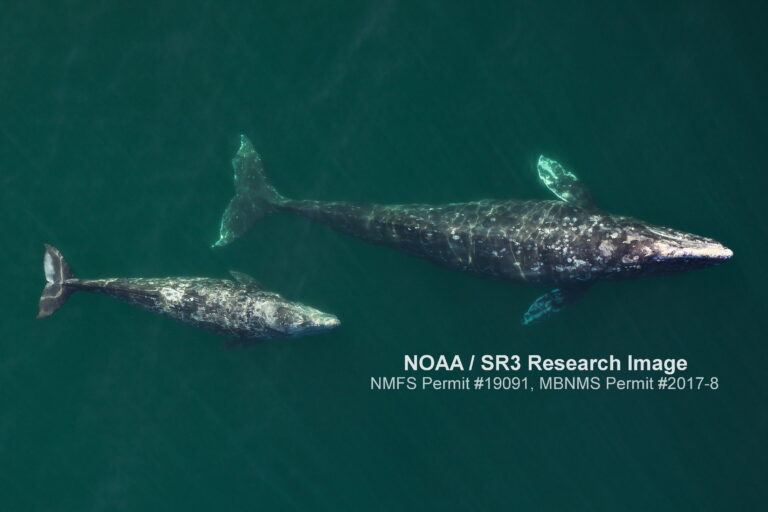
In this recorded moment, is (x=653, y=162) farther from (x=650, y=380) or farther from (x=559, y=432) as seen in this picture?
(x=559, y=432)

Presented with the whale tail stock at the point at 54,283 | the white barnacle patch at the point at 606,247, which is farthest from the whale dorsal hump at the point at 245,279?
the white barnacle patch at the point at 606,247

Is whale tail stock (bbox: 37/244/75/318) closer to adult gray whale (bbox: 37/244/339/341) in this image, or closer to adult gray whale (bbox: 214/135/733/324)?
adult gray whale (bbox: 37/244/339/341)

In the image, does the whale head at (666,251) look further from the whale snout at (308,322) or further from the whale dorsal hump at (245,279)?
the whale dorsal hump at (245,279)

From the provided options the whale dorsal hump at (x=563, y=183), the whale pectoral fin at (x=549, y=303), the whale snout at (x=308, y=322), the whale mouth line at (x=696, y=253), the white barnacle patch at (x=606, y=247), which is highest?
the whale dorsal hump at (x=563, y=183)

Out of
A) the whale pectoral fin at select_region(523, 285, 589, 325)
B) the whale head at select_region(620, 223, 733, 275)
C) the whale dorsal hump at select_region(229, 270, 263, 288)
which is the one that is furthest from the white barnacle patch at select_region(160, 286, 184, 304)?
the whale head at select_region(620, 223, 733, 275)

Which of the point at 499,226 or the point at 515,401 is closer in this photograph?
the point at 499,226

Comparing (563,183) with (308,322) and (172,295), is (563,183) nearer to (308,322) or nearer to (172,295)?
(308,322)

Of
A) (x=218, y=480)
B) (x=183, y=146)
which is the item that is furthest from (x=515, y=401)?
(x=183, y=146)
